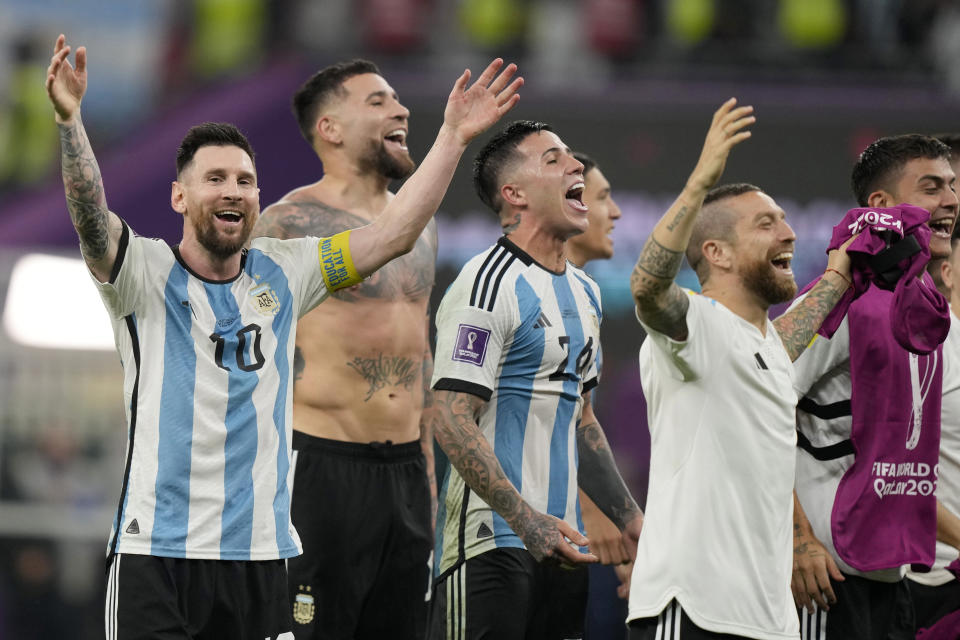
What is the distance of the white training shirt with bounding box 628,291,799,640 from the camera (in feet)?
14.9

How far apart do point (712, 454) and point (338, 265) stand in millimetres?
1429

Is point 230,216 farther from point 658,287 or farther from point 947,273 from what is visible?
point 947,273

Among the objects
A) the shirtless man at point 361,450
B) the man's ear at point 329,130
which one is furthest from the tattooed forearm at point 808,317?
the man's ear at point 329,130

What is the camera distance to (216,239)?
15.8ft

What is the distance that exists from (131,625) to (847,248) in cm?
277

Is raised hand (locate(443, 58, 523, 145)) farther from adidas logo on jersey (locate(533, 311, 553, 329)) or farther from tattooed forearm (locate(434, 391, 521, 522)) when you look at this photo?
tattooed forearm (locate(434, 391, 521, 522))

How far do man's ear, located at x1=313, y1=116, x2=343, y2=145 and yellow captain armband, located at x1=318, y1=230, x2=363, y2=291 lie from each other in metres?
1.58

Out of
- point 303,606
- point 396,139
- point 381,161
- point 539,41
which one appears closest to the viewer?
point 303,606

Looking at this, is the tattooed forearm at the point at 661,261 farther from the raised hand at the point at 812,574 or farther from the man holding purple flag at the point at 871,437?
the raised hand at the point at 812,574

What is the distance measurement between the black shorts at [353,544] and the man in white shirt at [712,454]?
4.96ft

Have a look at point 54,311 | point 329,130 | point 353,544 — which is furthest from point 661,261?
point 54,311

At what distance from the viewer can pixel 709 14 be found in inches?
563

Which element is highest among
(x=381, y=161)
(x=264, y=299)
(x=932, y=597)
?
(x=381, y=161)

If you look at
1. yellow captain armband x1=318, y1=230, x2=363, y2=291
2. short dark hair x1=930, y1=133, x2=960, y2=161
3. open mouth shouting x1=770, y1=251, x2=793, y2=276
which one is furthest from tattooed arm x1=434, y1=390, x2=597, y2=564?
short dark hair x1=930, y1=133, x2=960, y2=161
